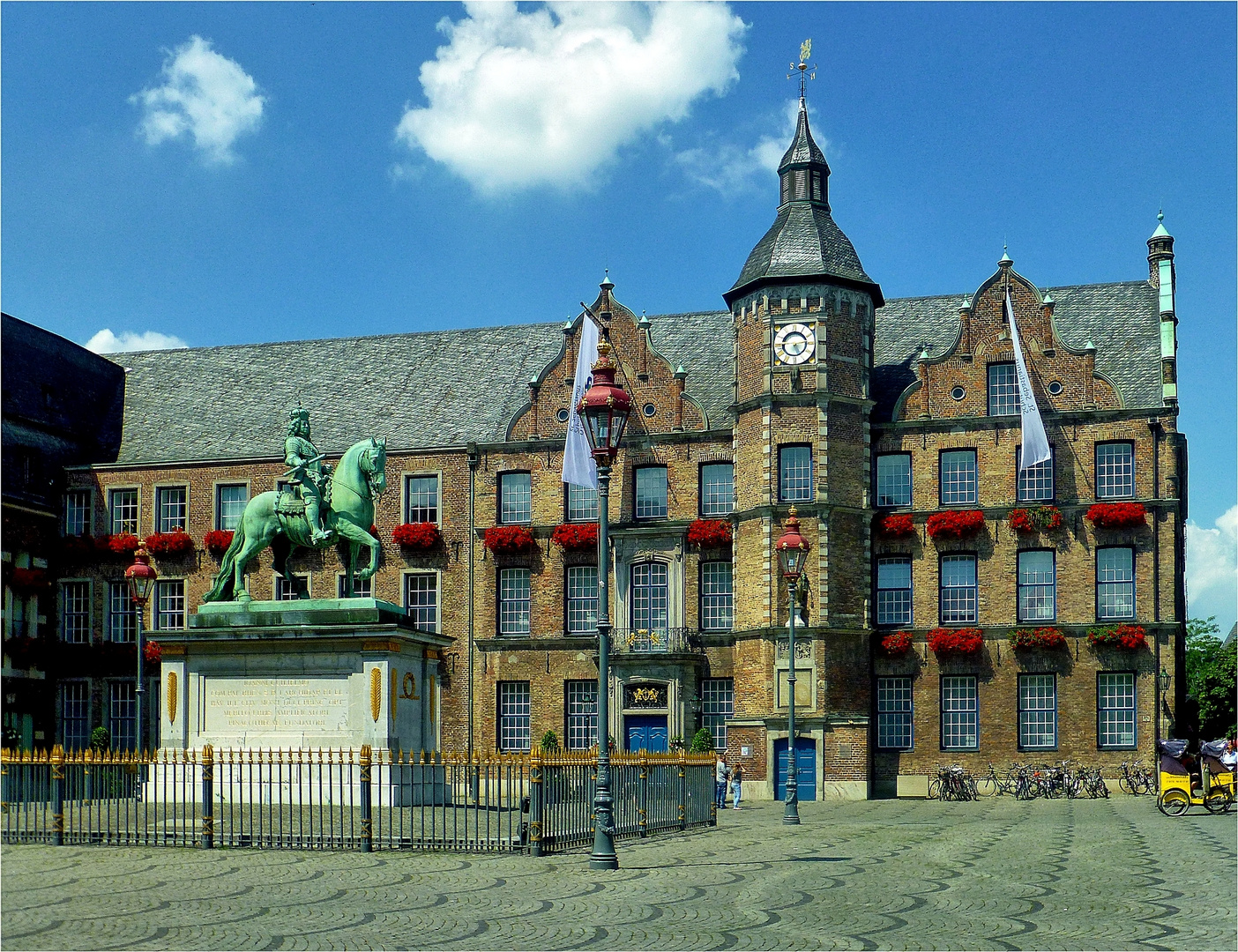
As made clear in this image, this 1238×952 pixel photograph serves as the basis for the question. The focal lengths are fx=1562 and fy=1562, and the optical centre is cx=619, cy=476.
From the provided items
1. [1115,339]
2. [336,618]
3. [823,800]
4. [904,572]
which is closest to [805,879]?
[336,618]

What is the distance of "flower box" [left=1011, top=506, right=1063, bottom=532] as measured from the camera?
4784 cm

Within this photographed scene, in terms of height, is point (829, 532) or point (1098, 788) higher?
point (829, 532)

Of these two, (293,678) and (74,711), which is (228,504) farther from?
(293,678)

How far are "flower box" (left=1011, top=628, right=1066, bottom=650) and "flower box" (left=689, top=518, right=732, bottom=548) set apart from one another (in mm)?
9398

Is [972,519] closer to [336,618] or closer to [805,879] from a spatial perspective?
[336,618]

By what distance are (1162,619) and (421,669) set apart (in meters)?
26.2

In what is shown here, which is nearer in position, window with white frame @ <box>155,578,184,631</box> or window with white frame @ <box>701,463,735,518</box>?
window with white frame @ <box>701,463,735,518</box>

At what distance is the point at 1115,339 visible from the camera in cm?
5050

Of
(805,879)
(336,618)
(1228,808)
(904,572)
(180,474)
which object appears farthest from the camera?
(180,474)

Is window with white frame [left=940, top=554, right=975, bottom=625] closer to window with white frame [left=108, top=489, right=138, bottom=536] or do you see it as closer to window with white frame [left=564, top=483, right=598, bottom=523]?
window with white frame [left=564, top=483, right=598, bottom=523]

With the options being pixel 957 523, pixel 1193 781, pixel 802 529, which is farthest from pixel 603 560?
pixel 957 523

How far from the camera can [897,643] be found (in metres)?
48.5

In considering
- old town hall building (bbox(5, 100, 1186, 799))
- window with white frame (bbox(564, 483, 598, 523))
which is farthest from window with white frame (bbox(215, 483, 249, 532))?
window with white frame (bbox(564, 483, 598, 523))

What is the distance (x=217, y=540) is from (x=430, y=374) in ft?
32.0
